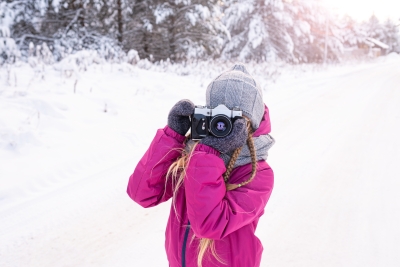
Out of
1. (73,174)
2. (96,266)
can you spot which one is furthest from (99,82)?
(96,266)

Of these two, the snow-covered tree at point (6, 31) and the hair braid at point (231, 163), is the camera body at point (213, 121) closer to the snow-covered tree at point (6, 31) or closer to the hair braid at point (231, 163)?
the hair braid at point (231, 163)

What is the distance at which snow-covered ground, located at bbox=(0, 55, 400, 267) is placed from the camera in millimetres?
2357

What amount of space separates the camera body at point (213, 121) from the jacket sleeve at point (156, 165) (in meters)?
0.14

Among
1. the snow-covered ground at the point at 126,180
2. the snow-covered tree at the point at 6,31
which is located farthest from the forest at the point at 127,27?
the snow-covered ground at the point at 126,180

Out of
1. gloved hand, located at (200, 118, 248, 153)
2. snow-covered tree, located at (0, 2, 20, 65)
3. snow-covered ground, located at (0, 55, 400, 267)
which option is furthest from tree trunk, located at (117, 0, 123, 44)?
gloved hand, located at (200, 118, 248, 153)

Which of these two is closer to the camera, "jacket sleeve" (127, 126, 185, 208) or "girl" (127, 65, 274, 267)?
"girl" (127, 65, 274, 267)

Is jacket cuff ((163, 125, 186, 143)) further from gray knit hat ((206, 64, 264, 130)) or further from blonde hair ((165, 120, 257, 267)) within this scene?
gray knit hat ((206, 64, 264, 130))

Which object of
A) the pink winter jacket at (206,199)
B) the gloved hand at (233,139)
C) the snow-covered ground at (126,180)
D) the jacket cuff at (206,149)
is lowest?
the snow-covered ground at (126,180)

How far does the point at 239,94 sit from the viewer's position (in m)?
1.37

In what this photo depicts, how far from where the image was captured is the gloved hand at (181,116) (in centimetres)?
136

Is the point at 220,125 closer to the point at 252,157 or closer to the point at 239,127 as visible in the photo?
the point at 239,127

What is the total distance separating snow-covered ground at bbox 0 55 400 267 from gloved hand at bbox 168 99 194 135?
1.21 m

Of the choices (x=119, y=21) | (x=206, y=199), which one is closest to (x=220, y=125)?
(x=206, y=199)

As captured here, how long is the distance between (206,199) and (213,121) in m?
0.29
